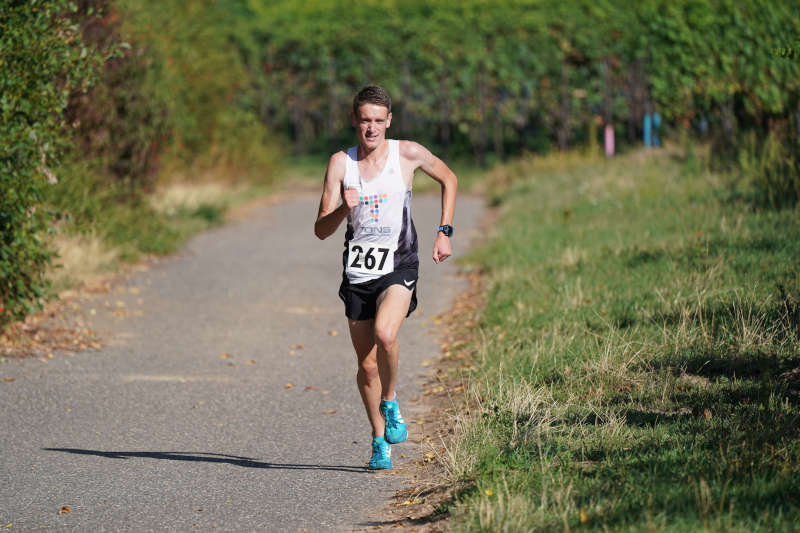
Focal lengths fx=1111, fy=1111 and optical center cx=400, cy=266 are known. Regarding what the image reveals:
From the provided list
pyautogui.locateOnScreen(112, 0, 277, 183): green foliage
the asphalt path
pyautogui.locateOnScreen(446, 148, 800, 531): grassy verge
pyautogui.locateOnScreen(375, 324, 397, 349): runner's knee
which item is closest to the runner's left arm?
pyautogui.locateOnScreen(375, 324, 397, 349): runner's knee

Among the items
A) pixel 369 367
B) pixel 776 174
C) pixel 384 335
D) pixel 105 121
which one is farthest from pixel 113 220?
pixel 384 335

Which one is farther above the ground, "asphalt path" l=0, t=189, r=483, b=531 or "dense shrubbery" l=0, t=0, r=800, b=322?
"dense shrubbery" l=0, t=0, r=800, b=322

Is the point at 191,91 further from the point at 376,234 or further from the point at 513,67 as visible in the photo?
the point at 376,234

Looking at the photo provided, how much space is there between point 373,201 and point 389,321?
0.65 meters

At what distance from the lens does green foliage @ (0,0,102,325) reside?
29.1ft

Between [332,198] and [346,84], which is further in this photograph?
[346,84]

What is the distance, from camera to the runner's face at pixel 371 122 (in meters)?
5.86

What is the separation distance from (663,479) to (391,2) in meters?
27.2

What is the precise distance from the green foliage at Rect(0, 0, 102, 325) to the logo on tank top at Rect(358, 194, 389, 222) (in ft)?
13.2

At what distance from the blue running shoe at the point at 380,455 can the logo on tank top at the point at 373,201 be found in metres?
1.27

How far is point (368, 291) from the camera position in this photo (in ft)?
19.8

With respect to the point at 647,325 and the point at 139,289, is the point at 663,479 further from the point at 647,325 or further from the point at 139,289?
the point at 139,289

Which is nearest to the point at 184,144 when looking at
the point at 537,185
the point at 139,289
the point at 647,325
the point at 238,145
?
the point at 238,145

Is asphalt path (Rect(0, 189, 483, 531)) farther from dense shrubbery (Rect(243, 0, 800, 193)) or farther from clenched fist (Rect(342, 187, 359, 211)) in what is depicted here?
dense shrubbery (Rect(243, 0, 800, 193))
